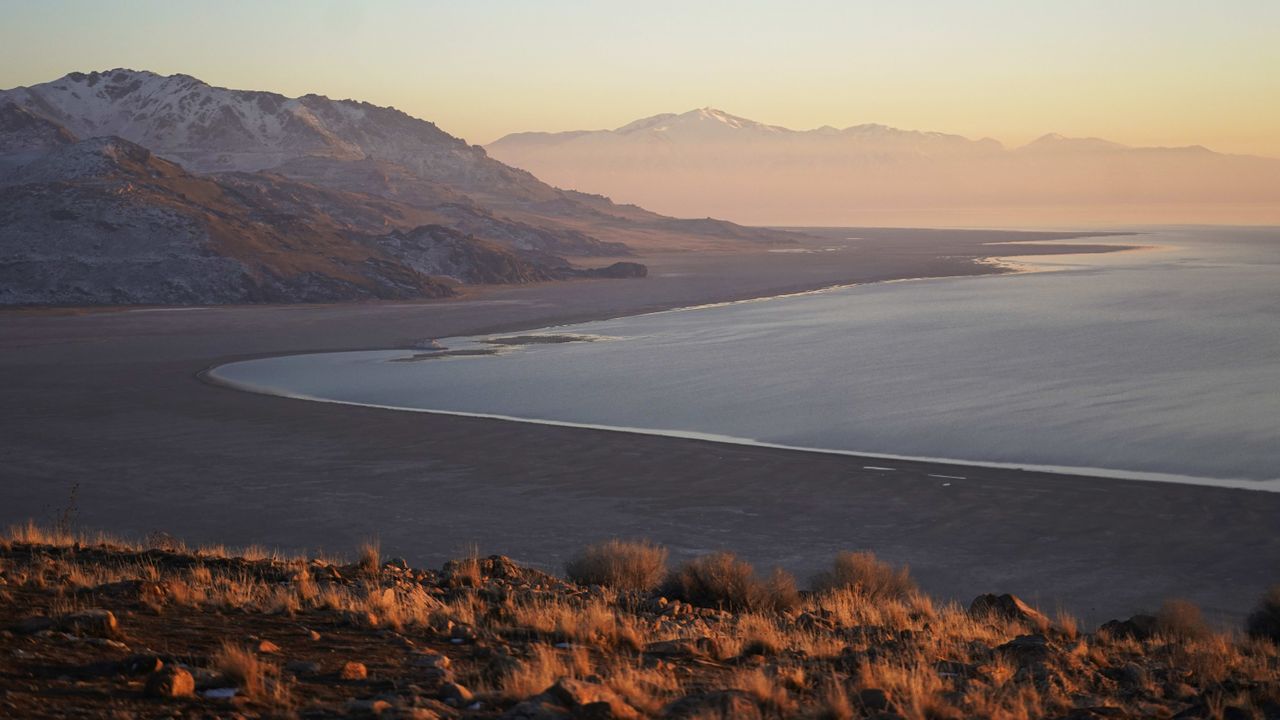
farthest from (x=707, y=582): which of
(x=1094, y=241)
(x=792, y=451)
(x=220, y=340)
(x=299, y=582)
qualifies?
(x=1094, y=241)

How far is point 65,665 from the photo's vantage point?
695 centimetres

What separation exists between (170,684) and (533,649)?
2.54m

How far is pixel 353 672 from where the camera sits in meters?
7.24

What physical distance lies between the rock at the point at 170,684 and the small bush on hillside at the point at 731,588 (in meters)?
5.47

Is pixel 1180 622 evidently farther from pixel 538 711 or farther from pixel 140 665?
pixel 140 665

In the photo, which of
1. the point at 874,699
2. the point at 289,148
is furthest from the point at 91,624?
the point at 289,148

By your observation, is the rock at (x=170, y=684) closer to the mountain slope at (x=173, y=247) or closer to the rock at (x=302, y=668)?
the rock at (x=302, y=668)

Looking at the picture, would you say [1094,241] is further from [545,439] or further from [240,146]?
[545,439]

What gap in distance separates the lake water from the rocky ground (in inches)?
427

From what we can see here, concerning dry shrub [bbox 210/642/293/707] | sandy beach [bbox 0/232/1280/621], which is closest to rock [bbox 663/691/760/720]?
dry shrub [bbox 210/642/293/707]

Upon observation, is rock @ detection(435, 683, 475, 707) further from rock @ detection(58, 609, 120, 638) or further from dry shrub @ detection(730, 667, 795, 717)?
rock @ detection(58, 609, 120, 638)

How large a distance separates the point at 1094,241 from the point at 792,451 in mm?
122106

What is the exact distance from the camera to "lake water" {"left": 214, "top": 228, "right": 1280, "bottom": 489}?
22859 millimetres

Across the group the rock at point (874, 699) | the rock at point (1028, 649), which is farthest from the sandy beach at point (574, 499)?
the rock at point (874, 699)
